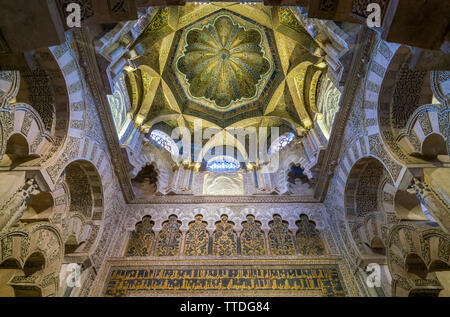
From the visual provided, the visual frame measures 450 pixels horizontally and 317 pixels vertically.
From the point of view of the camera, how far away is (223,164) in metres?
9.61

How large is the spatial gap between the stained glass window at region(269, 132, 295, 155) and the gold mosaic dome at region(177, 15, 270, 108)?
2.11 metres

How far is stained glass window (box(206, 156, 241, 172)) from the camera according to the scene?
936 centimetres

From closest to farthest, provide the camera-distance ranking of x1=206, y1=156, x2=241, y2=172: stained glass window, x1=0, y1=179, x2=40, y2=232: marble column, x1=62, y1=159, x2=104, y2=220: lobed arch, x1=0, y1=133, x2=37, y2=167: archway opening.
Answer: x1=0, y1=179, x2=40, y2=232: marble column, x1=0, y1=133, x2=37, y2=167: archway opening, x1=62, y1=159, x2=104, y2=220: lobed arch, x1=206, y1=156, x2=241, y2=172: stained glass window

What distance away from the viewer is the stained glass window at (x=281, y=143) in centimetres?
898

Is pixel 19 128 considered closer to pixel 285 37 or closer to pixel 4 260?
pixel 4 260

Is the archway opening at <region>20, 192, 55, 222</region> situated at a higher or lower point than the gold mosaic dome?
lower

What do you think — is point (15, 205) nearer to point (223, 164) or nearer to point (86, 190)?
point (86, 190)

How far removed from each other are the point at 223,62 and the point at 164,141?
13.5 ft

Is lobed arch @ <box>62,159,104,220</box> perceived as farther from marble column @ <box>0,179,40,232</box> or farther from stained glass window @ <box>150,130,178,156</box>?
stained glass window @ <box>150,130,178,156</box>

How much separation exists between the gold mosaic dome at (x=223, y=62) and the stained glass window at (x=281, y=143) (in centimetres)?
211

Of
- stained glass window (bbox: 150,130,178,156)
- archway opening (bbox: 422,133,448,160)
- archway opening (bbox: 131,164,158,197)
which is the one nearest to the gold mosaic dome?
stained glass window (bbox: 150,130,178,156)
